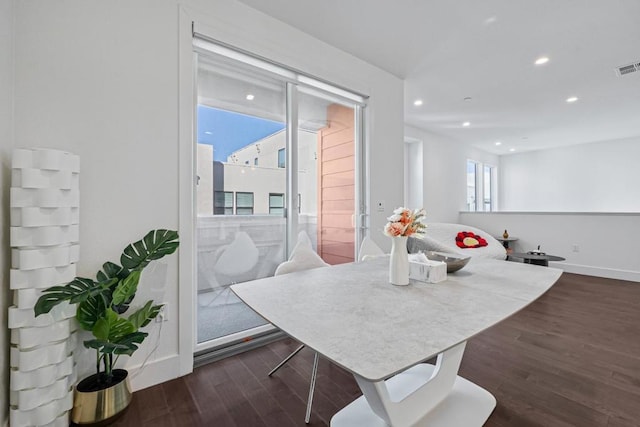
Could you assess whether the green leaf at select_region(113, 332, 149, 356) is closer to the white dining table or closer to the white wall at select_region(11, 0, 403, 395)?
the white wall at select_region(11, 0, 403, 395)

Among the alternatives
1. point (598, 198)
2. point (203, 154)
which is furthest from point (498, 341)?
point (598, 198)

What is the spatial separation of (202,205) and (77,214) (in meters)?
0.82

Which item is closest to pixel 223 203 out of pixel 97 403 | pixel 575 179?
pixel 97 403

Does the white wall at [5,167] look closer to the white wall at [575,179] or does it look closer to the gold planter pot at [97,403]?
the gold planter pot at [97,403]

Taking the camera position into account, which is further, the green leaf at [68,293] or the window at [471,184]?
the window at [471,184]

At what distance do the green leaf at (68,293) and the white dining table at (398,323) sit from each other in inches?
26.6

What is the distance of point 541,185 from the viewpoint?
24.8 ft

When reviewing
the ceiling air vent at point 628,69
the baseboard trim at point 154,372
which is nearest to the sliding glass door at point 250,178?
the baseboard trim at point 154,372

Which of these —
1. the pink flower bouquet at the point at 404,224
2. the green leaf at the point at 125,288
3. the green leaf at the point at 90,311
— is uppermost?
the pink flower bouquet at the point at 404,224

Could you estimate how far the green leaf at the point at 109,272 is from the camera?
5.21 ft

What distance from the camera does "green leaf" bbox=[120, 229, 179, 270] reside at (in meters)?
1.57

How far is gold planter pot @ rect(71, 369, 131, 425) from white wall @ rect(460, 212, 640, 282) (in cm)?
644

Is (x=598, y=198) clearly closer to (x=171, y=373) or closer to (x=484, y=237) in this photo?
(x=484, y=237)

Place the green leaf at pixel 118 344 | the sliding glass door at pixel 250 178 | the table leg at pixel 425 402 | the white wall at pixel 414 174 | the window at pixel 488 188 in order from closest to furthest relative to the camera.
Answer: the table leg at pixel 425 402
the green leaf at pixel 118 344
the sliding glass door at pixel 250 178
the white wall at pixel 414 174
the window at pixel 488 188
